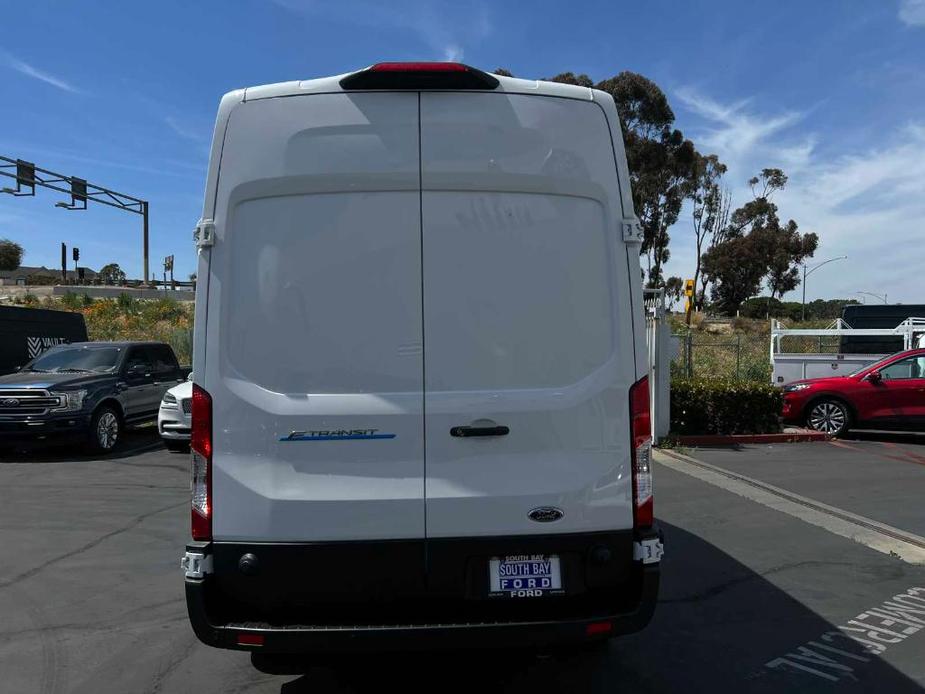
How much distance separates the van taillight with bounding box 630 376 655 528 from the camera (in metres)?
3.23

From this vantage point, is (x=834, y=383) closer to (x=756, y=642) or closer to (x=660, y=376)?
(x=660, y=376)

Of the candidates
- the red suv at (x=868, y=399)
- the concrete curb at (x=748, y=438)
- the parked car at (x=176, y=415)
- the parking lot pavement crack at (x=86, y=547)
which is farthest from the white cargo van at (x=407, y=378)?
the red suv at (x=868, y=399)

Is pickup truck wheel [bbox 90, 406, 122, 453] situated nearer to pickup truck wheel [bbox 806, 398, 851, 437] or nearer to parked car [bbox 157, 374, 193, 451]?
parked car [bbox 157, 374, 193, 451]

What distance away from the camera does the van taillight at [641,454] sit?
127 inches

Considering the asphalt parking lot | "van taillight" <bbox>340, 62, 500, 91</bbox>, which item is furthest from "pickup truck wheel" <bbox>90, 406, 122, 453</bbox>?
"van taillight" <bbox>340, 62, 500, 91</bbox>

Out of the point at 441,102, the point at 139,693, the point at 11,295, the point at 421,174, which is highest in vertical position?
the point at 11,295

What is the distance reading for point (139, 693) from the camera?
3736mm

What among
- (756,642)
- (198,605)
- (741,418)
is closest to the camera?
(198,605)

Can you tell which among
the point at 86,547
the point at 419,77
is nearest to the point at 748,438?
the point at 86,547

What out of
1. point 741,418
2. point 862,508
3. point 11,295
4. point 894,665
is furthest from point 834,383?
point 11,295

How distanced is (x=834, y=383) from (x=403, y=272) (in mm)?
12413

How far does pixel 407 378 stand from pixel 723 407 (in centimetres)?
1121

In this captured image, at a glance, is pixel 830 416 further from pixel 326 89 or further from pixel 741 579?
pixel 326 89

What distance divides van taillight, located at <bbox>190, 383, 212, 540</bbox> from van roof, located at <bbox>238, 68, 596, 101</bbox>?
1274 mm
